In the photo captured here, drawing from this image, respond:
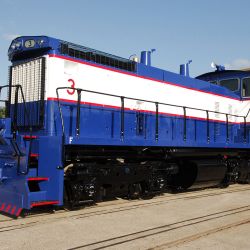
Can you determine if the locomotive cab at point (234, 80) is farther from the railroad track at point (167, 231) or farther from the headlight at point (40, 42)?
the headlight at point (40, 42)

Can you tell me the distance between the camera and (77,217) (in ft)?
20.0

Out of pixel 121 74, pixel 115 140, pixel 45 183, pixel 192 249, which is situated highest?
pixel 121 74

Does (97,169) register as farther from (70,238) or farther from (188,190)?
(188,190)

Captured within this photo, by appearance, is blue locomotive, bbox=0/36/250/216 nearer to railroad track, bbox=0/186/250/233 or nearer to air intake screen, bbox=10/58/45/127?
air intake screen, bbox=10/58/45/127

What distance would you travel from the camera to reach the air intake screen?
267 inches

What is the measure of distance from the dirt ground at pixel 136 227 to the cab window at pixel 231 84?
517cm

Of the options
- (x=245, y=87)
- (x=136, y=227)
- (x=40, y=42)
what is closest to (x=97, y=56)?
(x=40, y=42)

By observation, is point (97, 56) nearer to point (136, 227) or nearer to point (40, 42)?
point (40, 42)

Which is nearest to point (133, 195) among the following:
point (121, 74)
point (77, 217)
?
point (77, 217)

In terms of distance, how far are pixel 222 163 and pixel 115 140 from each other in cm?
420

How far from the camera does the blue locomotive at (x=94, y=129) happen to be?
241 inches

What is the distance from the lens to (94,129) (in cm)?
737

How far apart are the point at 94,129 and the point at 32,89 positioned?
1.44 m

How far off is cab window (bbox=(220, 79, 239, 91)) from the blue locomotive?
210 cm
